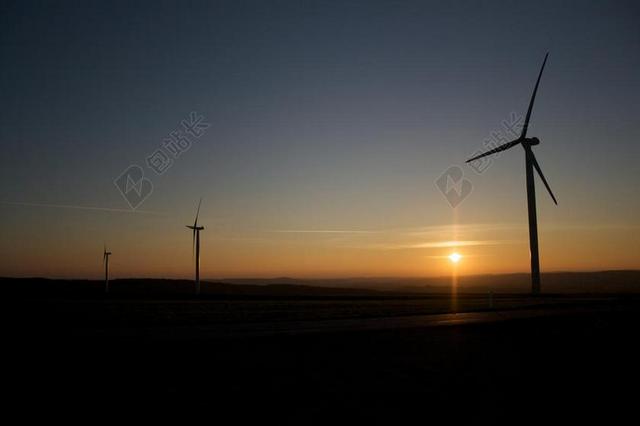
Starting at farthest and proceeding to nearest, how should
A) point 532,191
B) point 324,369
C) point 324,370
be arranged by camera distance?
point 532,191, point 324,369, point 324,370

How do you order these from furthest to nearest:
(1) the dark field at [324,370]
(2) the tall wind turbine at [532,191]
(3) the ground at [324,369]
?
1. (2) the tall wind turbine at [532,191]
2. (3) the ground at [324,369]
3. (1) the dark field at [324,370]

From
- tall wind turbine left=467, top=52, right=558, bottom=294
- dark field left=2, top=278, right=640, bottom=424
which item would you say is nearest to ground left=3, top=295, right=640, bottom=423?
dark field left=2, top=278, right=640, bottom=424

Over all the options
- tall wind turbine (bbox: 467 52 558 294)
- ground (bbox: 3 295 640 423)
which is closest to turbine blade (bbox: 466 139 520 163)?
tall wind turbine (bbox: 467 52 558 294)

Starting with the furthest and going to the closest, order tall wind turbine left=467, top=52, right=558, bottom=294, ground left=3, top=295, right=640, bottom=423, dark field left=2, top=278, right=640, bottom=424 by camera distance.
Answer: tall wind turbine left=467, top=52, right=558, bottom=294 → ground left=3, top=295, right=640, bottom=423 → dark field left=2, top=278, right=640, bottom=424

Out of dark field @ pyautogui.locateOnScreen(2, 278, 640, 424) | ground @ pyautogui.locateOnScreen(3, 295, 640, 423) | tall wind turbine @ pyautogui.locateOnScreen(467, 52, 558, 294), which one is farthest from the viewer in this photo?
tall wind turbine @ pyautogui.locateOnScreen(467, 52, 558, 294)

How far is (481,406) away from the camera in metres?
11.9

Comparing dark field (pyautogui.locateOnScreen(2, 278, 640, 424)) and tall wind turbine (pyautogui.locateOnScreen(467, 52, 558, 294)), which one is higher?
tall wind turbine (pyautogui.locateOnScreen(467, 52, 558, 294))

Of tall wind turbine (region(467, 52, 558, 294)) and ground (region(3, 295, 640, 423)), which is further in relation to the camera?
tall wind turbine (region(467, 52, 558, 294))

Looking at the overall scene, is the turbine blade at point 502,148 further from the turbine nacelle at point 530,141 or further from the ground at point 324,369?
the ground at point 324,369

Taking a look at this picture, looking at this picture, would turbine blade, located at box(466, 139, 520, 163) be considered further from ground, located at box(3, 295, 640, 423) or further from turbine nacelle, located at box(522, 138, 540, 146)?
ground, located at box(3, 295, 640, 423)

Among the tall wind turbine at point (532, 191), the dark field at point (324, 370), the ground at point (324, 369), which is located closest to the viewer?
the dark field at point (324, 370)

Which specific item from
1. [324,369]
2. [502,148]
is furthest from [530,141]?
[324,369]

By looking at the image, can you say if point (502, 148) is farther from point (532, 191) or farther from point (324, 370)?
point (324, 370)

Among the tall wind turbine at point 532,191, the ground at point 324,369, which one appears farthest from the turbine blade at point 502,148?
the ground at point 324,369
